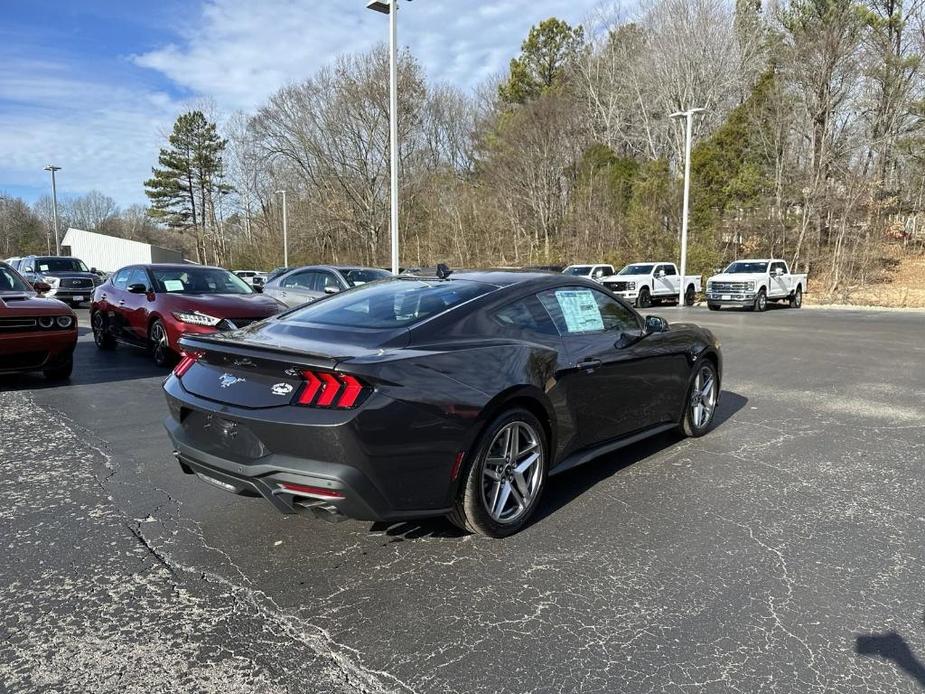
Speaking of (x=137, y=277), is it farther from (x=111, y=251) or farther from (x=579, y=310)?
(x=111, y=251)

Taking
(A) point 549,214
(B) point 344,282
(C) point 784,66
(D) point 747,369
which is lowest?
(D) point 747,369

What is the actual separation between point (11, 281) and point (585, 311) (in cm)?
798

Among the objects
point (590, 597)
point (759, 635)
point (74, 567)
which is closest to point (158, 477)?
point (74, 567)

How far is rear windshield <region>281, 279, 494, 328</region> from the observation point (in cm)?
380

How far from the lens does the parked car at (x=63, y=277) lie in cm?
2172

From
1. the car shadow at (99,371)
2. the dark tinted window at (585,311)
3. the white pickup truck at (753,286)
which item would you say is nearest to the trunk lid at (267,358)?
the dark tinted window at (585,311)

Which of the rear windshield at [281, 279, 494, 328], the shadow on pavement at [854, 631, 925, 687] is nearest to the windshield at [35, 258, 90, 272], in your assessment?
the rear windshield at [281, 279, 494, 328]

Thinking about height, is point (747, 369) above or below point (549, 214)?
below

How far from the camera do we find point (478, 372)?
11.3 feet

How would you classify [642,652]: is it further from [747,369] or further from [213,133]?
[213,133]

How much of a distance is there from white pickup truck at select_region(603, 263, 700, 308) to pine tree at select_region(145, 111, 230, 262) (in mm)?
44762

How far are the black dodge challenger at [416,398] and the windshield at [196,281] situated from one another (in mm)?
5917

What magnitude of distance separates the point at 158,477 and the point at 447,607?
8.89 ft

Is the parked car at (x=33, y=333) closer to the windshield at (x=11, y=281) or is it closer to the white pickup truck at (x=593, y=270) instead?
the windshield at (x=11, y=281)
